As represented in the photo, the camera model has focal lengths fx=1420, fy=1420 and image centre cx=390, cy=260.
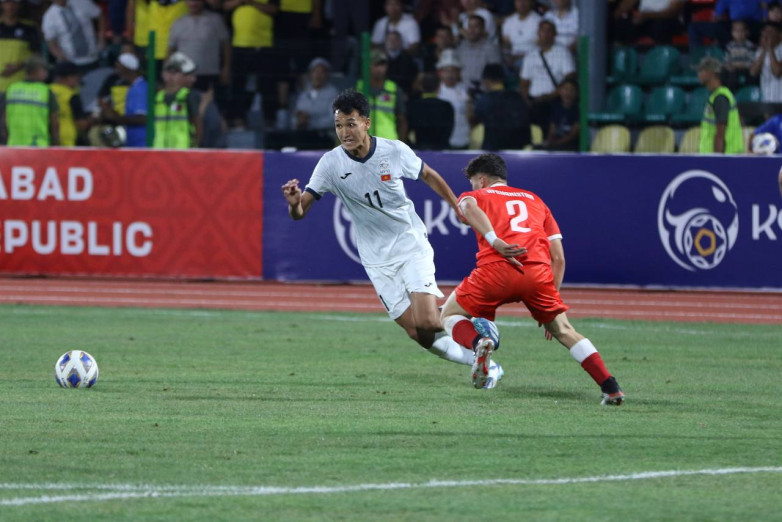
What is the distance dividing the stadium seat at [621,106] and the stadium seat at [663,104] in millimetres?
140

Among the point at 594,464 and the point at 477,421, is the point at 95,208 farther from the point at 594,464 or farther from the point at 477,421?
the point at 594,464

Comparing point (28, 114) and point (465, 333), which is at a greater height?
point (28, 114)

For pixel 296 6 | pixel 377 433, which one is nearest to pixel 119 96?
pixel 296 6

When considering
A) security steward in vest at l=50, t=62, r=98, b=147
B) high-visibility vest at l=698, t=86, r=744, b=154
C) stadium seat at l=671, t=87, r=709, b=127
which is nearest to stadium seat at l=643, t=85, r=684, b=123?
stadium seat at l=671, t=87, r=709, b=127

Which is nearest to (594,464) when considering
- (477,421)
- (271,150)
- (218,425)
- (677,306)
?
(477,421)

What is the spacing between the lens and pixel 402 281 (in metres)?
10.1

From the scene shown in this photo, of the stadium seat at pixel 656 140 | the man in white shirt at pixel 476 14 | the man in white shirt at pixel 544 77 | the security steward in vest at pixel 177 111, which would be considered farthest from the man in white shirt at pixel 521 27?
the security steward in vest at pixel 177 111

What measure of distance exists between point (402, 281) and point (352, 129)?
1.17 metres

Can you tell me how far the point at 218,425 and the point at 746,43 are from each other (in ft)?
40.9

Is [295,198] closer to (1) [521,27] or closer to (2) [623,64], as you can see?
(1) [521,27]

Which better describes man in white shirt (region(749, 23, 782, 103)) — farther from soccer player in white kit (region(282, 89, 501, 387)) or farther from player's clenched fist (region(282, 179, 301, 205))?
player's clenched fist (region(282, 179, 301, 205))

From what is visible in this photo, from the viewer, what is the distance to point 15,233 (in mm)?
18297

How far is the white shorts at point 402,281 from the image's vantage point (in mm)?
10008

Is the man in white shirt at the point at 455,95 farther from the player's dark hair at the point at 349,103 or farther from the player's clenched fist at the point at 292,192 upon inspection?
the player's clenched fist at the point at 292,192
